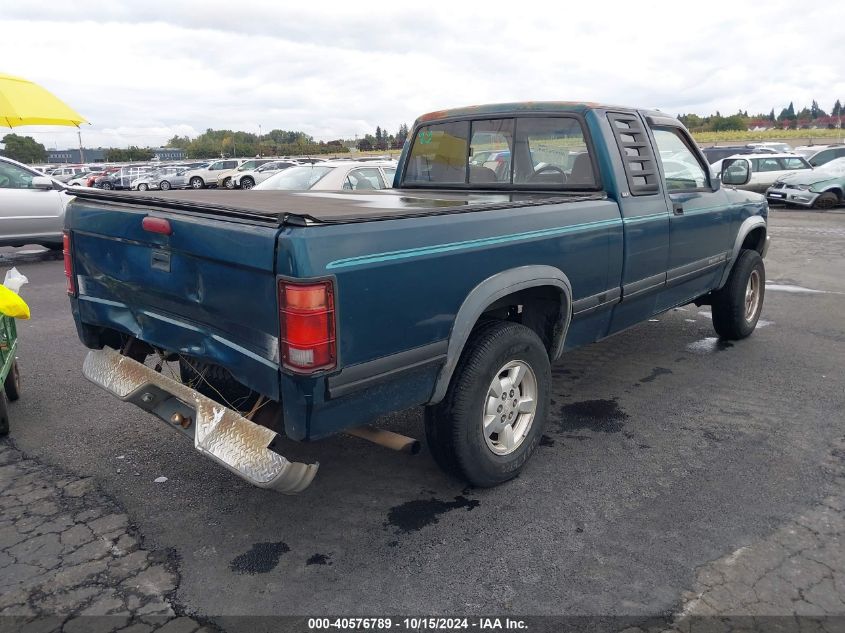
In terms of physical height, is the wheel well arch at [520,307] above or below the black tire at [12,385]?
above

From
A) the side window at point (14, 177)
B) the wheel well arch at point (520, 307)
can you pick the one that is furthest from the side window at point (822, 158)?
the wheel well arch at point (520, 307)

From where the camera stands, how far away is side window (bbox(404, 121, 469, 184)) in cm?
513

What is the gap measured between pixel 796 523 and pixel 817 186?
17.6 meters

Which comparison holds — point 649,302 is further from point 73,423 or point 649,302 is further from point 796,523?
point 73,423

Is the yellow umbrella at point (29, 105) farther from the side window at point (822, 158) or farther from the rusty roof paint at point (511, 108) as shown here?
the side window at point (822, 158)

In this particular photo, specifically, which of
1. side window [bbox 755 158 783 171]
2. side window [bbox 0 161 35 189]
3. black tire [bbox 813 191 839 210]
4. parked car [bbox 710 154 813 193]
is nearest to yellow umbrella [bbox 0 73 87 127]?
side window [bbox 0 161 35 189]

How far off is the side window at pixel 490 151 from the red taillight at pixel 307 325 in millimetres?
2640

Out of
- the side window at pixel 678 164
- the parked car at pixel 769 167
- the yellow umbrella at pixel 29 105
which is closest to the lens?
the side window at pixel 678 164

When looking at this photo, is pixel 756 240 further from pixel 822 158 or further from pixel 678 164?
pixel 822 158

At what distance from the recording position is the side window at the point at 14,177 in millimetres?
10852

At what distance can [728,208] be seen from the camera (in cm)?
548

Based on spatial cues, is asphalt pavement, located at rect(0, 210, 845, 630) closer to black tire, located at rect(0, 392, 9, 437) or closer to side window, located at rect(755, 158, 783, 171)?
black tire, located at rect(0, 392, 9, 437)

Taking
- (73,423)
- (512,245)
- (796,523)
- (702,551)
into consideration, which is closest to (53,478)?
(73,423)

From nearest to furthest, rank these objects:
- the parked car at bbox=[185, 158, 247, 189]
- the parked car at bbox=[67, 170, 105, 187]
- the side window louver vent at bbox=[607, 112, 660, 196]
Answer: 1. the side window louver vent at bbox=[607, 112, 660, 196]
2. the parked car at bbox=[67, 170, 105, 187]
3. the parked car at bbox=[185, 158, 247, 189]
